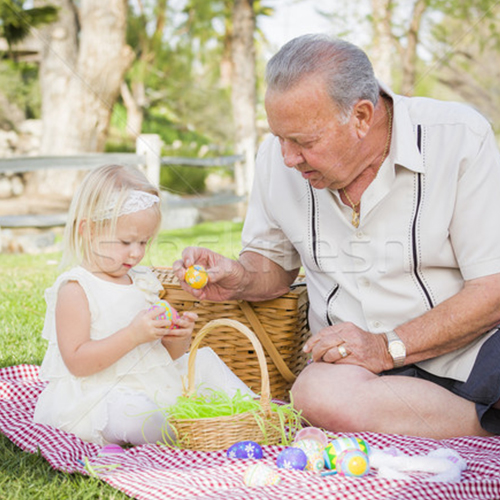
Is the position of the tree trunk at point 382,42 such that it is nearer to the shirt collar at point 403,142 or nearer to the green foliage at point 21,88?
the shirt collar at point 403,142

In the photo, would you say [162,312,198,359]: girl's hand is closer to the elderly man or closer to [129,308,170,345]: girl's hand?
[129,308,170,345]: girl's hand

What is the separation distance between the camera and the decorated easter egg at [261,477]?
5.69 feet

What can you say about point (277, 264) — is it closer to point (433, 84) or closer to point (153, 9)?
point (153, 9)

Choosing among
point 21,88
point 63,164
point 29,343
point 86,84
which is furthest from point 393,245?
point 21,88

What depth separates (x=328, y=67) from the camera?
6.66ft

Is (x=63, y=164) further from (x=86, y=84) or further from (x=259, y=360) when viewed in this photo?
(x=259, y=360)

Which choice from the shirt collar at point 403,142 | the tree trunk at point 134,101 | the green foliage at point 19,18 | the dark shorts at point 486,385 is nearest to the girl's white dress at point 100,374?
the dark shorts at point 486,385

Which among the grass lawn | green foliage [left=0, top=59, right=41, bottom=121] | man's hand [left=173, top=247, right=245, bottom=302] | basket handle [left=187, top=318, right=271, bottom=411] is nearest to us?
the grass lawn

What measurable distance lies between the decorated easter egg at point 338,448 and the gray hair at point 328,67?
3.03 feet

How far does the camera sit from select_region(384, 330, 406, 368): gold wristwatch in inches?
84.2

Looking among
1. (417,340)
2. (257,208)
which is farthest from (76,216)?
(417,340)

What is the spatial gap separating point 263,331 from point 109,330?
618mm

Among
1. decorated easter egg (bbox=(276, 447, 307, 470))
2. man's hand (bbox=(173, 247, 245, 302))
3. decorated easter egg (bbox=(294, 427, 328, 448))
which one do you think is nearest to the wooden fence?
man's hand (bbox=(173, 247, 245, 302))

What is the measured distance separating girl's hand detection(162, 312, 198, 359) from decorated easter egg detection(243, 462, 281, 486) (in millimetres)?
540
